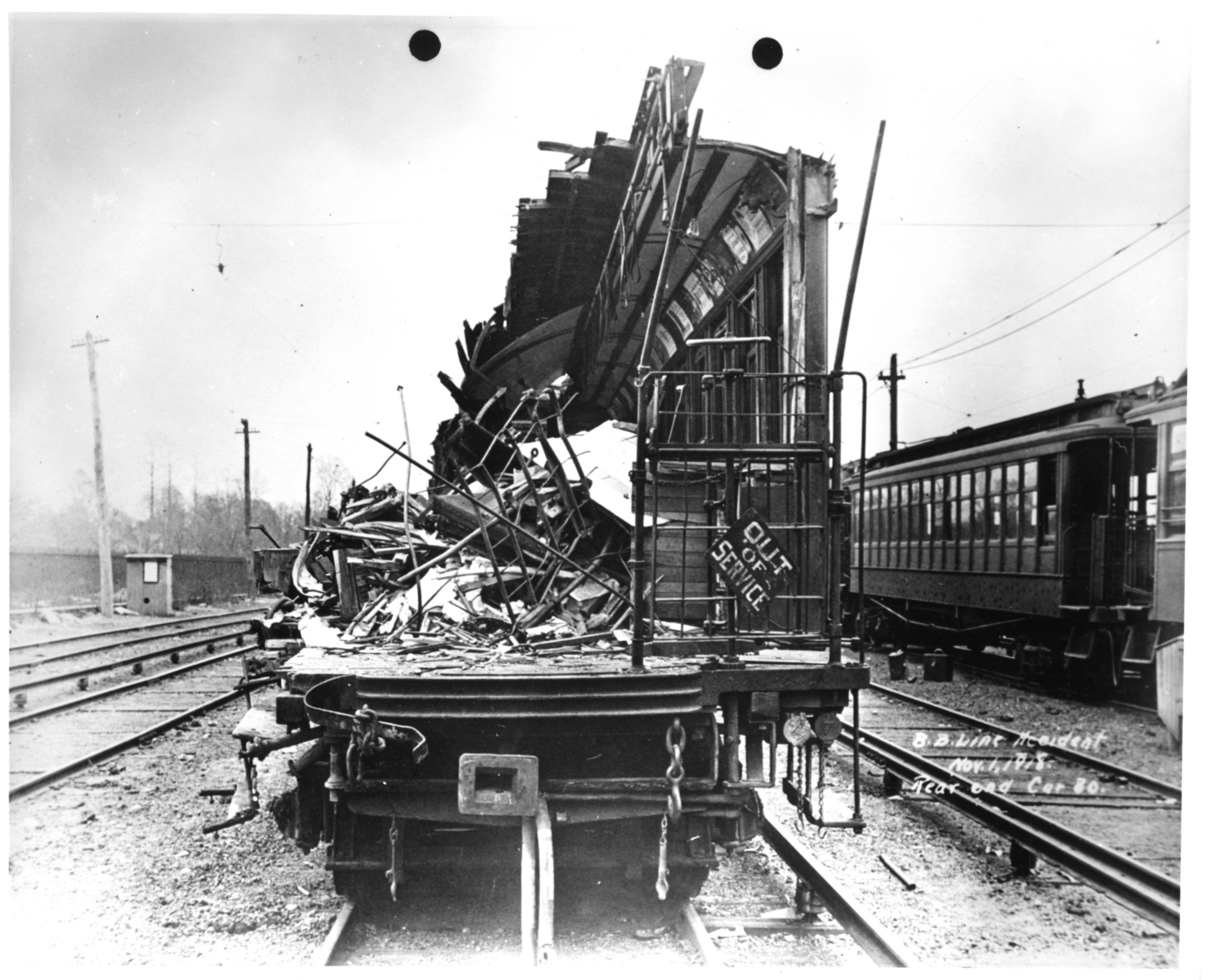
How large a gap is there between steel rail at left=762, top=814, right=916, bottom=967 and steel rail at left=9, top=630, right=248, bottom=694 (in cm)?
402

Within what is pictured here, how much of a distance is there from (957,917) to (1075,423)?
284 inches

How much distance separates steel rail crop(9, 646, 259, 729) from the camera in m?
4.80

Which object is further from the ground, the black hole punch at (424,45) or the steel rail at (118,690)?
the black hole punch at (424,45)

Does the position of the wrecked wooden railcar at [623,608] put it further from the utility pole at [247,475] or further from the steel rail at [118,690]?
the steel rail at [118,690]

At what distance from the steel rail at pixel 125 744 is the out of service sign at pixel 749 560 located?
10.1 ft

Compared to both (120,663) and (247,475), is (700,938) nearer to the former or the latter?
(247,475)

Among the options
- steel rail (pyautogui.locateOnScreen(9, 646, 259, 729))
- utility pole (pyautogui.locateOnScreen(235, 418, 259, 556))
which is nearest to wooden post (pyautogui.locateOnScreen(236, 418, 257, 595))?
utility pole (pyautogui.locateOnScreen(235, 418, 259, 556))

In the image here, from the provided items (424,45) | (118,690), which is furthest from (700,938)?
(118,690)

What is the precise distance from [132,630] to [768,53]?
12.0 meters

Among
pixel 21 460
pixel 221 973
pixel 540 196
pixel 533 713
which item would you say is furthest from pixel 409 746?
pixel 540 196

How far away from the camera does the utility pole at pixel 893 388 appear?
→ 6357 millimetres

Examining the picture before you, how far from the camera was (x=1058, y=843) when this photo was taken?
5047mm

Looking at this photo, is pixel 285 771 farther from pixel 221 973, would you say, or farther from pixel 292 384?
pixel 292 384

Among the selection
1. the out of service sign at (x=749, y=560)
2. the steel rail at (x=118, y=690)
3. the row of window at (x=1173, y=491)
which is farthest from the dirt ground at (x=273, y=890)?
the out of service sign at (x=749, y=560)
